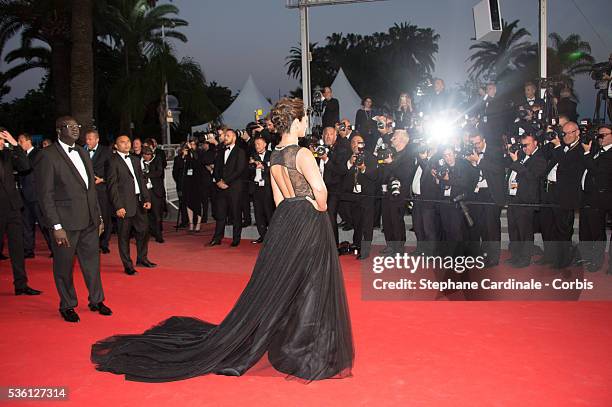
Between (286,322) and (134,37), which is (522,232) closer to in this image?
(286,322)

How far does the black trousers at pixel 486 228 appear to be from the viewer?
27.7ft

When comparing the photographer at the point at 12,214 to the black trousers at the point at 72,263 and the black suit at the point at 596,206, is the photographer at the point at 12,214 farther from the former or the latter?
the black suit at the point at 596,206

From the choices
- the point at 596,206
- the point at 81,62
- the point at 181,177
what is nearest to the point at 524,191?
the point at 596,206

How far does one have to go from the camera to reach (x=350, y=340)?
4.63m

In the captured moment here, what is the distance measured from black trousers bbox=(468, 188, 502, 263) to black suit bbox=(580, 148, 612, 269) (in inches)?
42.7

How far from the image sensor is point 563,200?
820 cm

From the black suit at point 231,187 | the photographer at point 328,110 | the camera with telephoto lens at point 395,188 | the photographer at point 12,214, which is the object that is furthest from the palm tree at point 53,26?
the camera with telephoto lens at point 395,188

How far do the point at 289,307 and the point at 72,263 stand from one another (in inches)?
105

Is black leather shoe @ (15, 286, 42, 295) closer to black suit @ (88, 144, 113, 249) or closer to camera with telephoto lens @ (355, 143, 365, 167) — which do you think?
black suit @ (88, 144, 113, 249)

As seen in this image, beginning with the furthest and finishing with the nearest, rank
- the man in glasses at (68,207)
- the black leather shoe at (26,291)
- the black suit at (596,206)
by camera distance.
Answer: the black suit at (596,206) < the black leather shoe at (26,291) < the man in glasses at (68,207)

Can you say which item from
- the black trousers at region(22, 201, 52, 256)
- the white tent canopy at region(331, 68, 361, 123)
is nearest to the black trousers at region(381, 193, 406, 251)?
the black trousers at region(22, 201, 52, 256)

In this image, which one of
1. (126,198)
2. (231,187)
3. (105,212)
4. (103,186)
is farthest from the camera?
(231,187)

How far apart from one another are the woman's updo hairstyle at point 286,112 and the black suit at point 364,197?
4.71 meters

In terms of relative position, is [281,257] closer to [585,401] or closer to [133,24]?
[585,401]
